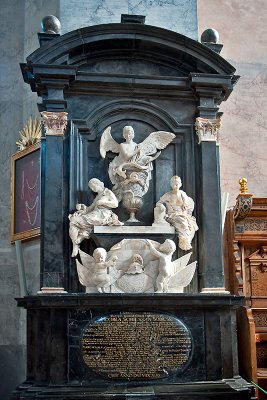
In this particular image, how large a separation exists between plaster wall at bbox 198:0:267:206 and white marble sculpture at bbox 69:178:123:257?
2.81 m

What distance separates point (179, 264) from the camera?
626 cm

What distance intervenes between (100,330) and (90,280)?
0.51 meters

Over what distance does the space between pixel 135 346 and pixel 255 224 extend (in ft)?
8.52

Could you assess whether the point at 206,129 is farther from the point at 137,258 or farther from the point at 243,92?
the point at 243,92

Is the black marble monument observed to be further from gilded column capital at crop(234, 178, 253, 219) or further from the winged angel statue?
gilded column capital at crop(234, 178, 253, 219)

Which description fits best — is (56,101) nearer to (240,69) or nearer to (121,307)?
(121,307)

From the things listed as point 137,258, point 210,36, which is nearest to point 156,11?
point 210,36

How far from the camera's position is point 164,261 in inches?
239

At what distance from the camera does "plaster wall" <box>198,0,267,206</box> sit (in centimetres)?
878

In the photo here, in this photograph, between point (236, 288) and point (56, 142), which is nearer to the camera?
point (56, 142)

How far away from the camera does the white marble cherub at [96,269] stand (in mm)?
5984

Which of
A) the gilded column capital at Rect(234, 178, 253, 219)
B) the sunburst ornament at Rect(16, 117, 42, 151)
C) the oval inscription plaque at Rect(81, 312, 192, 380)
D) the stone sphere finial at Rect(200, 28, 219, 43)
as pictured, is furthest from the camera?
the sunburst ornament at Rect(16, 117, 42, 151)

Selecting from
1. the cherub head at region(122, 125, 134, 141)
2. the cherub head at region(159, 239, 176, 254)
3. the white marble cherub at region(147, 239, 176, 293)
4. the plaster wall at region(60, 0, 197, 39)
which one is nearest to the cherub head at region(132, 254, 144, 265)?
the white marble cherub at region(147, 239, 176, 293)

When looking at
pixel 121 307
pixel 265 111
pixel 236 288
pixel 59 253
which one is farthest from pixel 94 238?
pixel 265 111
